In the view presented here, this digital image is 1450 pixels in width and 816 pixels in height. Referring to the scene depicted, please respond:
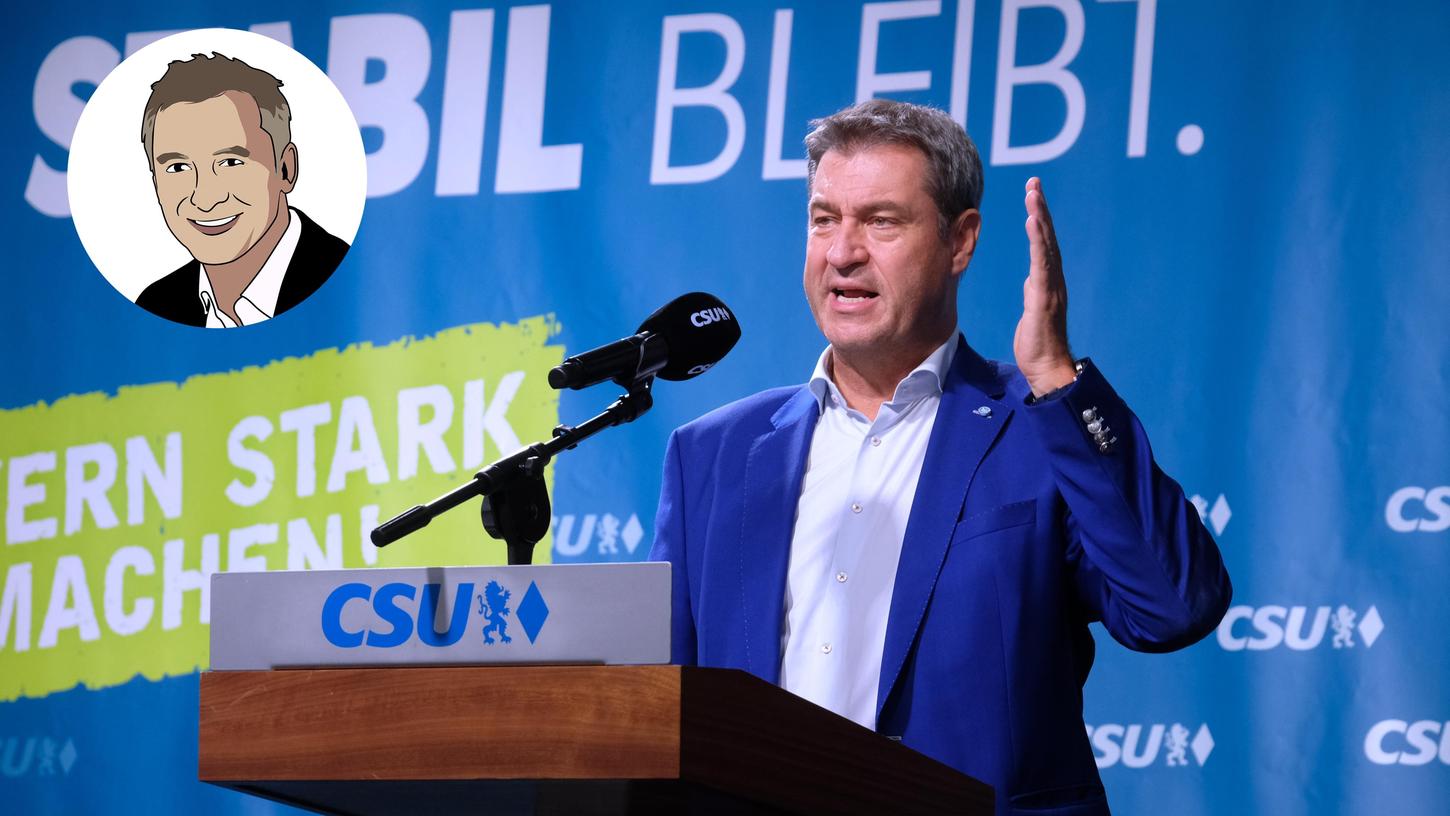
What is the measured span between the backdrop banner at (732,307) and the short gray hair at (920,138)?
1.06 m

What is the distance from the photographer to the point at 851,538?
231 centimetres

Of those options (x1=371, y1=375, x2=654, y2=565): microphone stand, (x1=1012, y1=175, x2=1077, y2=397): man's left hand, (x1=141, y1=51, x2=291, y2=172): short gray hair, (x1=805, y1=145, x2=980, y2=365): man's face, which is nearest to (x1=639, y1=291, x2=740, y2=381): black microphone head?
(x1=371, y1=375, x2=654, y2=565): microphone stand

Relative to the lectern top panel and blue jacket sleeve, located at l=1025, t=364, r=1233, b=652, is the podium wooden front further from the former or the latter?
blue jacket sleeve, located at l=1025, t=364, r=1233, b=652

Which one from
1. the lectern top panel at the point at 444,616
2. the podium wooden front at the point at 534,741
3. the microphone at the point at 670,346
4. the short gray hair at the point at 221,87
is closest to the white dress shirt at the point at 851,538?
the microphone at the point at 670,346

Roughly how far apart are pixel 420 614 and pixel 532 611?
100 mm

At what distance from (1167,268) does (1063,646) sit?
1436mm

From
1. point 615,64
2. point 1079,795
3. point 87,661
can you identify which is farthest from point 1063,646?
point 87,661

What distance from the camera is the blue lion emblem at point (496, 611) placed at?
1354 millimetres

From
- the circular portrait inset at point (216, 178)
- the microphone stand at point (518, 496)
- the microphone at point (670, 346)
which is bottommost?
the microphone stand at point (518, 496)

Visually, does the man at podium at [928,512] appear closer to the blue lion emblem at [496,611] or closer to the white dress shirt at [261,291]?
the blue lion emblem at [496,611]

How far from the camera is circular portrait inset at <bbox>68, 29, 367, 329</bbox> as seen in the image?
13.0ft

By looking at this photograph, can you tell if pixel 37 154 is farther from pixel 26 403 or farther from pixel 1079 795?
pixel 1079 795

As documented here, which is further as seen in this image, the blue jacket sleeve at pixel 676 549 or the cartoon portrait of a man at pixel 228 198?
the cartoon portrait of a man at pixel 228 198

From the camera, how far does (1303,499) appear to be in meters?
3.31
